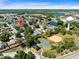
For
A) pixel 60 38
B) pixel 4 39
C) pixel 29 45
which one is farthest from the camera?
pixel 60 38

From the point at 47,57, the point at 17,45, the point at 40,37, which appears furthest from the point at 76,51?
the point at 40,37

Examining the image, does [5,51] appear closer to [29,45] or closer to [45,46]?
[29,45]

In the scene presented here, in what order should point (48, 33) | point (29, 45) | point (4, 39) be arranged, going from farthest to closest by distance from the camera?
point (48, 33)
point (4, 39)
point (29, 45)

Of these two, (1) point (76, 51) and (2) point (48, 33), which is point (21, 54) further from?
(2) point (48, 33)

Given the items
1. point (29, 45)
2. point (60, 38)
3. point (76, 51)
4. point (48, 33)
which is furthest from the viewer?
point (48, 33)

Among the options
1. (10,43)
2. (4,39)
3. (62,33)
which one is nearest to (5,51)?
(10,43)

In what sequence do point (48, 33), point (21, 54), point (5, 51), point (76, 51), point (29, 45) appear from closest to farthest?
1. point (21, 54)
2. point (76, 51)
3. point (5, 51)
4. point (29, 45)
5. point (48, 33)

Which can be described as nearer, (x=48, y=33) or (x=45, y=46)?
(x=45, y=46)

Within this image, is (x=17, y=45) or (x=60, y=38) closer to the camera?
(x=17, y=45)
